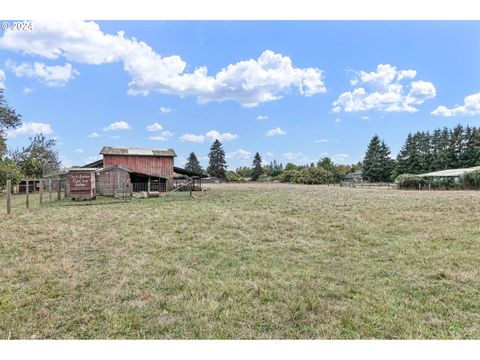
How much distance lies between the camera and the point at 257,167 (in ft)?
296

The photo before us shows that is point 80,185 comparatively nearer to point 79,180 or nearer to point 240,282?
point 79,180

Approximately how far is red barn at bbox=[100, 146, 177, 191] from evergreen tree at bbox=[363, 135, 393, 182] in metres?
43.4

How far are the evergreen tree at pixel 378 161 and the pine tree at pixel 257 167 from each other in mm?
38750

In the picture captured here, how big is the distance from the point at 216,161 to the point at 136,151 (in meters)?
52.8

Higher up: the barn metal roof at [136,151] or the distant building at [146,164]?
the barn metal roof at [136,151]

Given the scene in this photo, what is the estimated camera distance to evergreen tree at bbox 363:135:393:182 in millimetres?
55344

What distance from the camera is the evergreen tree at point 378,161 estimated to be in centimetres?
5534

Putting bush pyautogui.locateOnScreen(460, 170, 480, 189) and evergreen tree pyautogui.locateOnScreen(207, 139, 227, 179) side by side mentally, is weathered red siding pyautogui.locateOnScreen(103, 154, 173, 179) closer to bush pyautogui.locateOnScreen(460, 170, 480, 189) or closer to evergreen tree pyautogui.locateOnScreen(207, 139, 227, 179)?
bush pyautogui.locateOnScreen(460, 170, 480, 189)

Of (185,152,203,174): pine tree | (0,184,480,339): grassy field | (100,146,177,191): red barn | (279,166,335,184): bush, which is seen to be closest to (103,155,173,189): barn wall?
(100,146,177,191): red barn

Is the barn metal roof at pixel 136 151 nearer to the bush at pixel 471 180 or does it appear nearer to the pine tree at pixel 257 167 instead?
the bush at pixel 471 180

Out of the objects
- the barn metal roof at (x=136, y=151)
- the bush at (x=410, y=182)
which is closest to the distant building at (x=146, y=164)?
the barn metal roof at (x=136, y=151)
